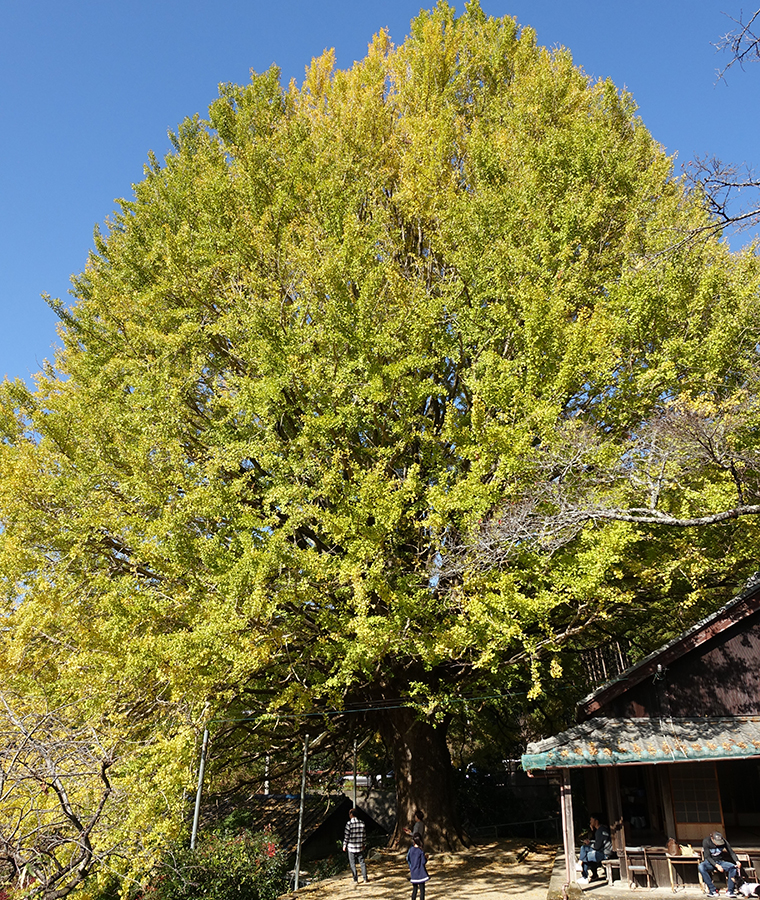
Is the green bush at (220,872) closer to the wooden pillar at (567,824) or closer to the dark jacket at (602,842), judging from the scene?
the wooden pillar at (567,824)

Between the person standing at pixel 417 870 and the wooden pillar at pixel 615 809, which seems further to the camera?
the wooden pillar at pixel 615 809

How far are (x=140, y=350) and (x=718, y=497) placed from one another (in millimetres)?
11058

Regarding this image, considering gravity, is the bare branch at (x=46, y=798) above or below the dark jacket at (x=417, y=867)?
above

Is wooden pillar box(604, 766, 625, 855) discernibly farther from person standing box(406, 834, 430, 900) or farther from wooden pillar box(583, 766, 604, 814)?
person standing box(406, 834, 430, 900)

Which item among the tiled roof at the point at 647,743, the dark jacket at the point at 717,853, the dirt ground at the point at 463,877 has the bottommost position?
the dirt ground at the point at 463,877

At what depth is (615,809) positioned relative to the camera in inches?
466

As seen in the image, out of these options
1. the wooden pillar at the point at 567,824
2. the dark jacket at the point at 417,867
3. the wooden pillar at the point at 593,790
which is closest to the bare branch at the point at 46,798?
the dark jacket at the point at 417,867

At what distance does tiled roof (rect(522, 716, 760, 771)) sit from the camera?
394 inches

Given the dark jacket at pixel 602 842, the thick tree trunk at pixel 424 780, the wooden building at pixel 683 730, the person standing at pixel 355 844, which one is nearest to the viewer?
the wooden building at pixel 683 730

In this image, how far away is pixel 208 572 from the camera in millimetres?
10039

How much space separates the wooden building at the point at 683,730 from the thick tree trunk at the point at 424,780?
3.87 meters

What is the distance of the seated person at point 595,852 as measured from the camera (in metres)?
11.2

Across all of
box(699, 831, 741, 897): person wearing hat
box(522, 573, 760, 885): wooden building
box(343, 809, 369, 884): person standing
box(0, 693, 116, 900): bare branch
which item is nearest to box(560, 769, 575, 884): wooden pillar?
box(522, 573, 760, 885): wooden building

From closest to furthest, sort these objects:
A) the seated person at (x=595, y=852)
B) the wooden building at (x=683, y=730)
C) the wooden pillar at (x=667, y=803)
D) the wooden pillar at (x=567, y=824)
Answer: the wooden building at (x=683, y=730)
the wooden pillar at (x=567, y=824)
the seated person at (x=595, y=852)
the wooden pillar at (x=667, y=803)
